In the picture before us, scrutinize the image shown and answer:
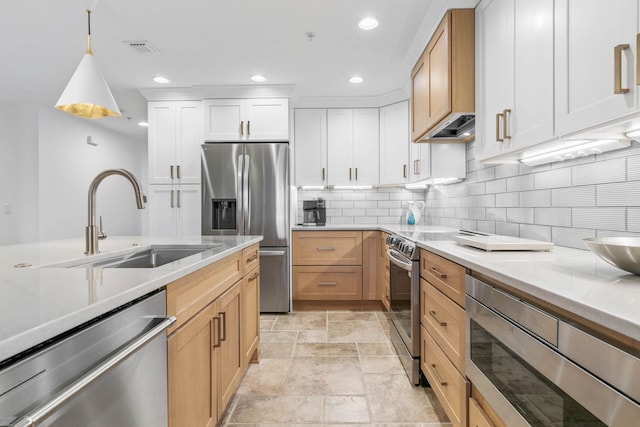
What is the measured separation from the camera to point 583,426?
74cm

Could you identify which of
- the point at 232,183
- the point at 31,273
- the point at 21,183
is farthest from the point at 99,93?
the point at 21,183

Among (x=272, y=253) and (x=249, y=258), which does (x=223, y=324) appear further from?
(x=272, y=253)

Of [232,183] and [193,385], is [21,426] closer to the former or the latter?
[193,385]

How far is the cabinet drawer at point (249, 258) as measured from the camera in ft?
6.65

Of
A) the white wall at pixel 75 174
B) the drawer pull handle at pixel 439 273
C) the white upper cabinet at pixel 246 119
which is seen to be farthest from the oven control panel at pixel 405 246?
the white wall at pixel 75 174

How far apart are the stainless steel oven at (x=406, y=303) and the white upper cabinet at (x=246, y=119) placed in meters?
1.91

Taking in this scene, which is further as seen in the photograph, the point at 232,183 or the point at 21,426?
the point at 232,183

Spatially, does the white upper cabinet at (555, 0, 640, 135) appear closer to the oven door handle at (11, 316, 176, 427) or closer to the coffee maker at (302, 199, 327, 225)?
the oven door handle at (11, 316, 176, 427)

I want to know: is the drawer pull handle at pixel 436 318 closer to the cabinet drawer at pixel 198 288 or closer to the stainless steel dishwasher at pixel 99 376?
the cabinet drawer at pixel 198 288

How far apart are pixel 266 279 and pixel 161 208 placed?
58.7 inches

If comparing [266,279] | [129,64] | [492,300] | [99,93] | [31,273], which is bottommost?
[266,279]

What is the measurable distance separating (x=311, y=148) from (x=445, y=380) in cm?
299

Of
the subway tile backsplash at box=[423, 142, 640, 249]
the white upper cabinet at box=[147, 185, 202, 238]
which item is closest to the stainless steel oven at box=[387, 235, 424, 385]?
the subway tile backsplash at box=[423, 142, 640, 249]

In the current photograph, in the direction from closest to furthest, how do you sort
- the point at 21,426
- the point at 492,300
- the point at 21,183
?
the point at 21,426 → the point at 492,300 → the point at 21,183
